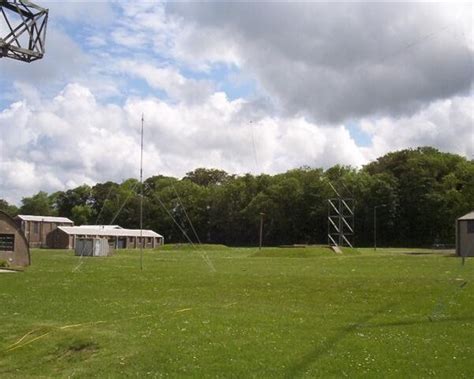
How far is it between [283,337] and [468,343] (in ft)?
13.7

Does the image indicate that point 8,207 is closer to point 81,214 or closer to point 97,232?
point 81,214

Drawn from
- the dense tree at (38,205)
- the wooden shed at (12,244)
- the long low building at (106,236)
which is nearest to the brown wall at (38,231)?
the long low building at (106,236)

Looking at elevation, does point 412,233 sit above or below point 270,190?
below

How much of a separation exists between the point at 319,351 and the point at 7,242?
36.7m

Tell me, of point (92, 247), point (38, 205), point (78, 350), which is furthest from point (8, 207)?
point (78, 350)

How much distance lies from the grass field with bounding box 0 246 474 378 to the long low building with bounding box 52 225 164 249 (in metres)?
92.0

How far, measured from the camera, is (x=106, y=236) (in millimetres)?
119062

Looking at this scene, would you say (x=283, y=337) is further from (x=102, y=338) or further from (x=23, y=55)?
(x=23, y=55)

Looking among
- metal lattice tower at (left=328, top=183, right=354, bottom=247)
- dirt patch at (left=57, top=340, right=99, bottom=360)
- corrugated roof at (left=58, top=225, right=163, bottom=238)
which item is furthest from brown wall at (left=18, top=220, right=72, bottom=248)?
dirt patch at (left=57, top=340, right=99, bottom=360)

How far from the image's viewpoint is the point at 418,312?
1842 centimetres

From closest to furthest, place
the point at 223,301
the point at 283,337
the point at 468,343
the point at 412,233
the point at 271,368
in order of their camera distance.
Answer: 1. the point at 271,368
2. the point at 468,343
3. the point at 283,337
4. the point at 223,301
5. the point at 412,233

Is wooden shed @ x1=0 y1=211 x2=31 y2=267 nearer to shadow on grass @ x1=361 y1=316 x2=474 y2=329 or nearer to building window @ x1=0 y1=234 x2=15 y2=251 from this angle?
building window @ x1=0 y1=234 x2=15 y2=251

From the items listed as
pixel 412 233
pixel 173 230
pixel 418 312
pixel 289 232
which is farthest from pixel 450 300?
pixel 173 230

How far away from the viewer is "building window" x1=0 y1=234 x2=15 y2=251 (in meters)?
44.7
